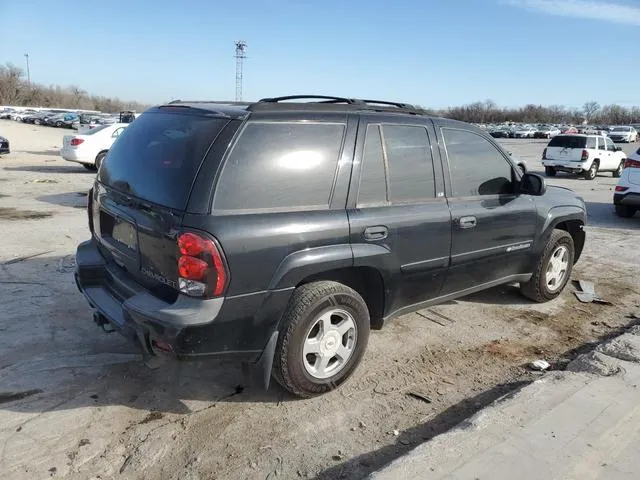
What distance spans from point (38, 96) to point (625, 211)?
114 m

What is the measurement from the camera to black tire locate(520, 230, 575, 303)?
529 cm

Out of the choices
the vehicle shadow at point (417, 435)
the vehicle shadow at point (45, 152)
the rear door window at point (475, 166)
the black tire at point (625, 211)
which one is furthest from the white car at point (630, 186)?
the vehicle shadow at point (45, 152)

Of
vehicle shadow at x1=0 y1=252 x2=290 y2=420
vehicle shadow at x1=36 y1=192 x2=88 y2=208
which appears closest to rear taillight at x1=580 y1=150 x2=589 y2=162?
vehicle shadow at x1=36 y1=192 x2=88 y2=208

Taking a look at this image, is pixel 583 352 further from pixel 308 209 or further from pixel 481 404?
pixel 308 209

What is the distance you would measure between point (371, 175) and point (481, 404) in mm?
1722

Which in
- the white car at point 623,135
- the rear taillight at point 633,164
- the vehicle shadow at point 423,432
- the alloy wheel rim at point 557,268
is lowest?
the vehicle shadow at point 423,432

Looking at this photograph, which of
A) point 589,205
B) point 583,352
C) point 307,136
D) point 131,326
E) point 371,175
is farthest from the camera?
point 589,205

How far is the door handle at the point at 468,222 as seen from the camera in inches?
165

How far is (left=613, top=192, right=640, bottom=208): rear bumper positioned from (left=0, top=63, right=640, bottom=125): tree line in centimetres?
9230

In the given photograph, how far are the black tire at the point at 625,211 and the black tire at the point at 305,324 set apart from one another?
1026 cm

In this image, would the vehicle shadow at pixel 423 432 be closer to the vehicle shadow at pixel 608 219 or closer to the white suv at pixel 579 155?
the vehicle shadow at pixel 608 219

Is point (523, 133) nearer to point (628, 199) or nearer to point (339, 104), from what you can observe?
point (628, 199)

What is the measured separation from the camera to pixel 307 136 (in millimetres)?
3367

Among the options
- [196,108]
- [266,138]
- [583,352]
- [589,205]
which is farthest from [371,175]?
[589,205]
